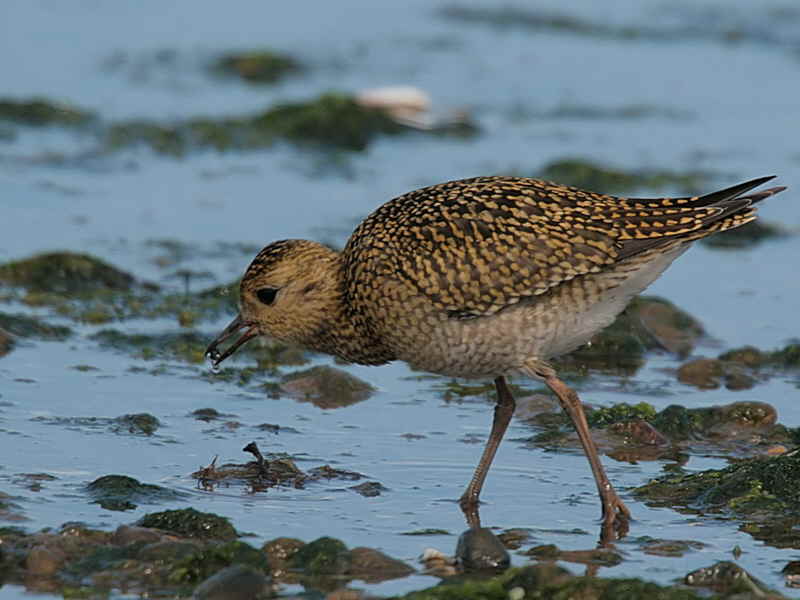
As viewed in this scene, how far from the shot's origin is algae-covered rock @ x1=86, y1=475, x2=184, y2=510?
24.8 ft

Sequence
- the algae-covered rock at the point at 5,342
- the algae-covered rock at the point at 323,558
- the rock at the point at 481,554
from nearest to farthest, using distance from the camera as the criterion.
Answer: the algae-covered rock at the point at 323,558, the rock at the point at 481,554, the algae-covered rock at the point at 5,342

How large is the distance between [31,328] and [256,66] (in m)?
7.89

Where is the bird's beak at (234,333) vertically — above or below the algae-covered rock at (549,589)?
above

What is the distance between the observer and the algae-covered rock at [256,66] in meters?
17.8

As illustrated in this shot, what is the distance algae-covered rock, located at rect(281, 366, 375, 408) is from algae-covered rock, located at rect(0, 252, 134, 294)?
2163 millimetres

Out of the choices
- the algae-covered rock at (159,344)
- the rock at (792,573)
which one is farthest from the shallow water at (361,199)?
the algae-covered rock at (159,344)

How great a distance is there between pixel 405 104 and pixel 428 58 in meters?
2.62

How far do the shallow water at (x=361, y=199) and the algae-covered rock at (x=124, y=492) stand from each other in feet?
0.31

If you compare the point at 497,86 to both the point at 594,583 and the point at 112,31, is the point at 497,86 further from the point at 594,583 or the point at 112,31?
the point at 594,583

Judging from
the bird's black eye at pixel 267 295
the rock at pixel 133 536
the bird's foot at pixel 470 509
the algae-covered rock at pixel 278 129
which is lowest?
the rock at pixel 133 536

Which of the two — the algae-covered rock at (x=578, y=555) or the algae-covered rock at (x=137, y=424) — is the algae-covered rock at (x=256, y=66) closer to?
the algae-covered rock at (x=137, y=424)

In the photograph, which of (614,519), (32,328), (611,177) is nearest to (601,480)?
(614,519)

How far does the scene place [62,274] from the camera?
11359mm

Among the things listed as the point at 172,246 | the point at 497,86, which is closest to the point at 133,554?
the point at 172,246
